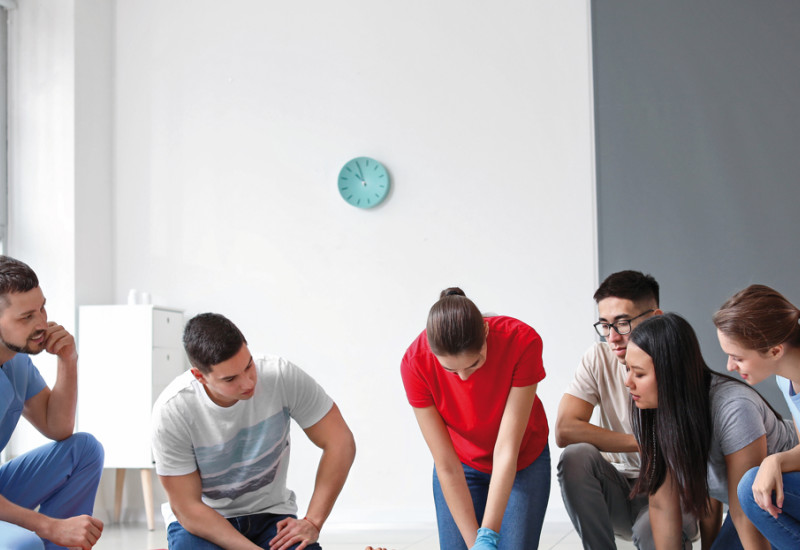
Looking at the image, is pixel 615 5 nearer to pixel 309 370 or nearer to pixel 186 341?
pixel 309 370

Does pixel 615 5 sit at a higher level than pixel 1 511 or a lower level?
higher

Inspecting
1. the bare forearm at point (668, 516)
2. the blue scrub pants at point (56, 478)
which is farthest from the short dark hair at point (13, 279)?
the bare forearm at point (668, 516)

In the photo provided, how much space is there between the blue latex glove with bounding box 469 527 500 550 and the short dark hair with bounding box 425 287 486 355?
0.48m

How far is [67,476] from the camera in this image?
2.51m

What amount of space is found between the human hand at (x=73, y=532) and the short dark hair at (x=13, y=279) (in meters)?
0.66

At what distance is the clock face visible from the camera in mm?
4297

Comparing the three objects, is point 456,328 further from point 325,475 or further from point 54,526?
point 54,526

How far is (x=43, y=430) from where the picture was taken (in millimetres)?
2557

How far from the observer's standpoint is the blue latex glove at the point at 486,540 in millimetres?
1984

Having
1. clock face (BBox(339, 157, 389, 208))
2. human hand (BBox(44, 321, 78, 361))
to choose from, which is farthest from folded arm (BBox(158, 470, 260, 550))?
clock face (BBox(339, 157, 389, 208))

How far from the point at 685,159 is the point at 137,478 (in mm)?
3425

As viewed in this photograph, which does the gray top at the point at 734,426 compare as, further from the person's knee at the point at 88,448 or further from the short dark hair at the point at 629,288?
the person's knee at the point at 88,448

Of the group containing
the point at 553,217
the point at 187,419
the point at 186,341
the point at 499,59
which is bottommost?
the point at 187,419

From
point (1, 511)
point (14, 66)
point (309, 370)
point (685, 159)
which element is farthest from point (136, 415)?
point (685, 159)
